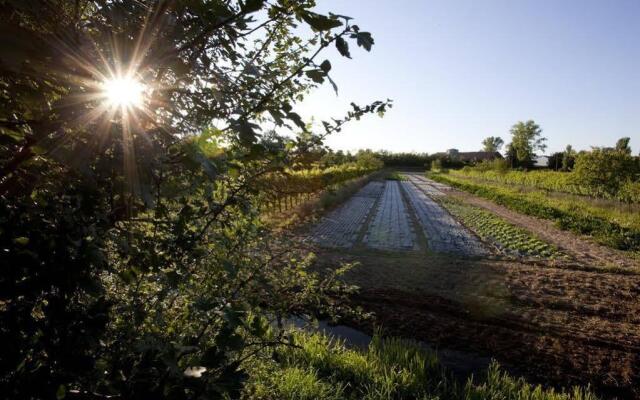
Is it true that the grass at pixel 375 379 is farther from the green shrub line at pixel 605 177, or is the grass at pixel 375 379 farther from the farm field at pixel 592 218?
the green shrub line at pixel 605 177

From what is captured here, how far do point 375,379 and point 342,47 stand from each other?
3457mm

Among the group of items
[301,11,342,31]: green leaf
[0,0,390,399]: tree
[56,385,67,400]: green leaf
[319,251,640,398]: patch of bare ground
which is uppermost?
[301,11,342,31]: green leaf

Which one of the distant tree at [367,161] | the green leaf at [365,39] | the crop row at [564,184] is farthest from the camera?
the distant tree at [367,161]

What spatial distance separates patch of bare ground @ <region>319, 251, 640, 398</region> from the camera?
479 cm

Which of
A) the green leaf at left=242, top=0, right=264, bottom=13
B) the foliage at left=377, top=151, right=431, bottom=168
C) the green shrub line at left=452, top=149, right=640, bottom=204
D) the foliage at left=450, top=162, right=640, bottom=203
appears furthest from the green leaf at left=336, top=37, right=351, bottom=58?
the foliage at left=377, top=151, right=431, bottom=168

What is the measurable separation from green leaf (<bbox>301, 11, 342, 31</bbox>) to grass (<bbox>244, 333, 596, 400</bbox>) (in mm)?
2567

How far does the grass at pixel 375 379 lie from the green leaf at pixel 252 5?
8.52 ft

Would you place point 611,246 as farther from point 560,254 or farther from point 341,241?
point 341,241

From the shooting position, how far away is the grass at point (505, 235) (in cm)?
1030

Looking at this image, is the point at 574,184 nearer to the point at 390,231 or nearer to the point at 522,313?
the point at 390,231

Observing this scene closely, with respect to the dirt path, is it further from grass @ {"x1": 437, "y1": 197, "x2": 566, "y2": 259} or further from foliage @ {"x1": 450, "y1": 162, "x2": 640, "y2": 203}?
foliage @ {"x1": 450, "y1": 162, "x2": 640, "y2": 203}

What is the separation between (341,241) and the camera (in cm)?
1118

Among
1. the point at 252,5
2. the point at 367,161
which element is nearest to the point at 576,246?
the point at 252,5

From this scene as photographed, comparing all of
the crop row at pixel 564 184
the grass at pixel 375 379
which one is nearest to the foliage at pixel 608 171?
the crop row at pixel 564 184
